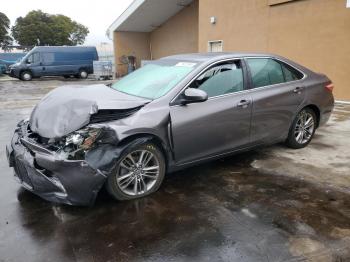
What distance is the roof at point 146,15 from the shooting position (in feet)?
63.4

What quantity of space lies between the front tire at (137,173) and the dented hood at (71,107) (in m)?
0.50

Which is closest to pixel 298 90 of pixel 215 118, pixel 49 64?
pixel 215 118

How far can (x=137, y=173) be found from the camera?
374cm

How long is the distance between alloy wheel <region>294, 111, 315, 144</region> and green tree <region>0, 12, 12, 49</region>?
4947cm

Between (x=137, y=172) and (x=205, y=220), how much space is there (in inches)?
35.3

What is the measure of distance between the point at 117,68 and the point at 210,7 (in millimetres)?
10913

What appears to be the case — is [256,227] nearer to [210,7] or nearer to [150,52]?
[210,7]

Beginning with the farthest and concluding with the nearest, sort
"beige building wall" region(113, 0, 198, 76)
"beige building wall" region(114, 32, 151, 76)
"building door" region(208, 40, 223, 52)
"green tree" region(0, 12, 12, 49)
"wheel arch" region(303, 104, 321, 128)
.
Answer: "green tree" region(0, 12, 12, 49)
"beige building wall" region(114, 32, 151, 76)
"beige building wall" region(113, 0, 198, 76)
"building door" region(208, 40, 223, 52)
"wheel arch" region(303, 104, 321, 128)

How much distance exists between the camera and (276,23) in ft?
37.0

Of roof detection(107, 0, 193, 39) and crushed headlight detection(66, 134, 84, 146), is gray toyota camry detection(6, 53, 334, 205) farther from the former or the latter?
roof detection(107, 0, 193, 39)

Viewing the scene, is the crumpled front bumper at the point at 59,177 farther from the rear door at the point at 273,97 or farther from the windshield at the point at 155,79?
the rear door at the point at 273,97

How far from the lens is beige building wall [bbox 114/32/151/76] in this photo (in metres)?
23.5

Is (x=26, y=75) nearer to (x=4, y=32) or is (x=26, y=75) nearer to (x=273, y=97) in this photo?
(x=273, y=97)

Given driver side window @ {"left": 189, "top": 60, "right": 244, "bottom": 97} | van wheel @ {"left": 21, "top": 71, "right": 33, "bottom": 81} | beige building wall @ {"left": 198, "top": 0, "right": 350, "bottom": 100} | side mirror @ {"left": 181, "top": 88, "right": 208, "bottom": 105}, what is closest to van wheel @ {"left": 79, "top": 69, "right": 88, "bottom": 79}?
van wheel @ {"left": 21, "top": 71, "right": 33, "bottom": 81}
